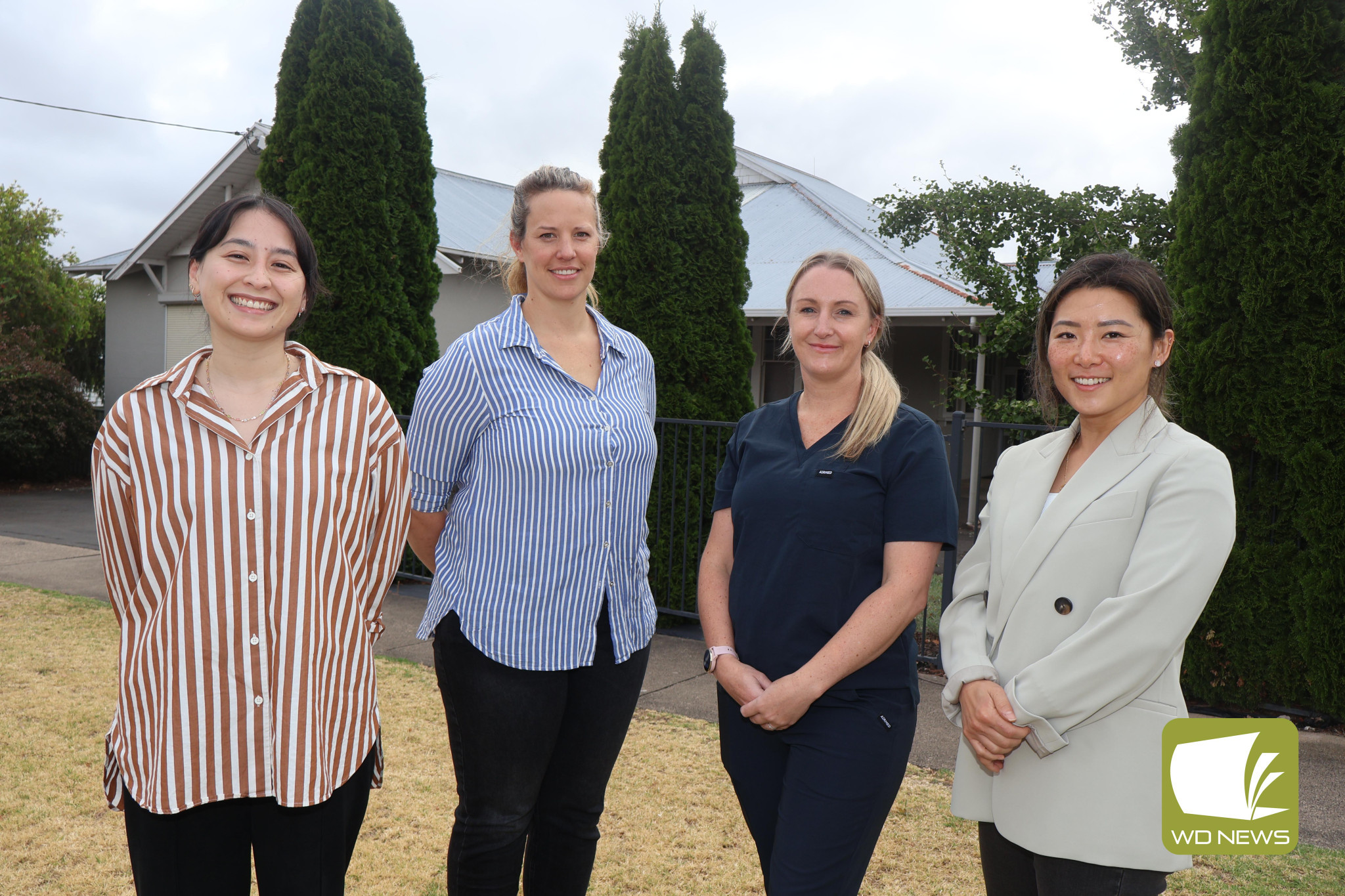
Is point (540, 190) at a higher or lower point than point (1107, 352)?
higher

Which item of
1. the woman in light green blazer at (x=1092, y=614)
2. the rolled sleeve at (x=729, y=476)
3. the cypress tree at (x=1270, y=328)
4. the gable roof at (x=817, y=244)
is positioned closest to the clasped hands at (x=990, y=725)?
the woman in light green blazer at (x=1092, y=614)

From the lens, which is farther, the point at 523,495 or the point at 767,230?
the point at 767,230

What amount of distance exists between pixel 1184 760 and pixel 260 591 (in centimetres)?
180

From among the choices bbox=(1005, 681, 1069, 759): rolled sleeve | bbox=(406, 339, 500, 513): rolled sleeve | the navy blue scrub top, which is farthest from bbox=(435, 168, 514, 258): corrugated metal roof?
bbox=(1005, 681, 1069, 759): rolled sleeve

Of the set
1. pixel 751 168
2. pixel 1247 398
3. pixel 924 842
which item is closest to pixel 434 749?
pixel 924 842

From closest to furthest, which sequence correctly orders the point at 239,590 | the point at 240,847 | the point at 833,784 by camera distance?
1. the point at 239,590
2. the point at 240,847
3. the point at 833,784

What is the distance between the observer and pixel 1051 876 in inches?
71.0

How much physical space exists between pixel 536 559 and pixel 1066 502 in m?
1.19

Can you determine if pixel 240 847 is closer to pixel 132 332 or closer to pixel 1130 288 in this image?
pixel 1130 288

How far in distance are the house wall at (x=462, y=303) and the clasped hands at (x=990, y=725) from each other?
13674mm

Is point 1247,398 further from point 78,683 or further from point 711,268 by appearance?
point 78,683

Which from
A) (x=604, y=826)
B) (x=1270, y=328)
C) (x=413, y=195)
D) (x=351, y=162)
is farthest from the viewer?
(x=413, y=195)

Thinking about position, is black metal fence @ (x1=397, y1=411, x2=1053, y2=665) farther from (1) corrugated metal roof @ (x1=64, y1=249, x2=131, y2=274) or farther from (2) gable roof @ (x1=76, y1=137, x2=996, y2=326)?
(1) corrugated metal roof @ (x1=64, y1=249, x2=131, y2=274)

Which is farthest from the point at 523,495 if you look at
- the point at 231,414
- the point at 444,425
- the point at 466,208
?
the point at 466,208
